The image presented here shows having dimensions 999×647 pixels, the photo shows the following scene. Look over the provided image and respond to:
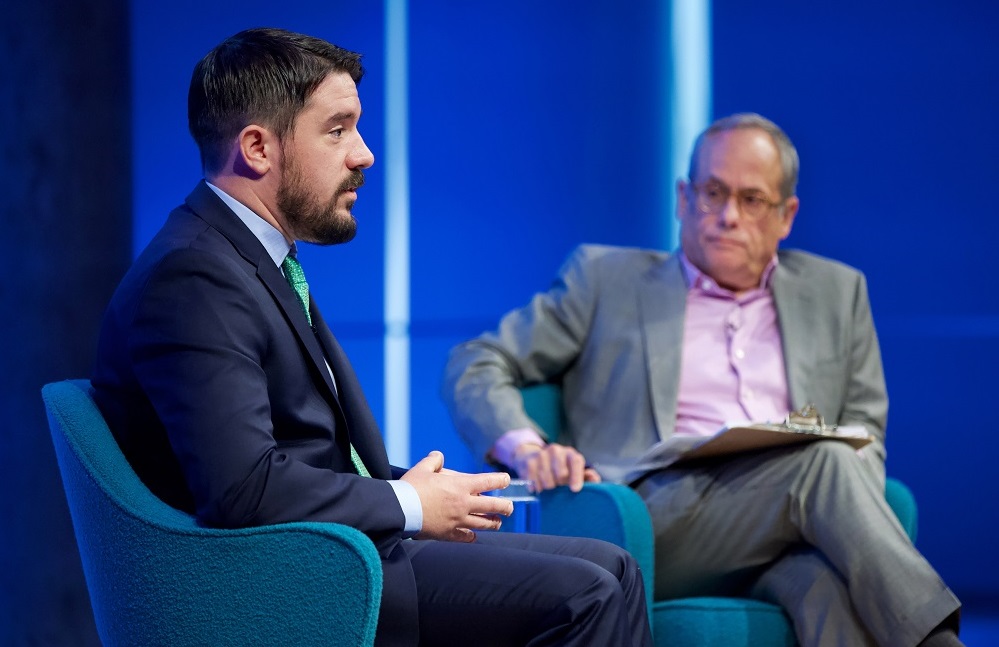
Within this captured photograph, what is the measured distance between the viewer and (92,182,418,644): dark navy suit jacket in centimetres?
154

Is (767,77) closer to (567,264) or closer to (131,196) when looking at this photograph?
(567,264)

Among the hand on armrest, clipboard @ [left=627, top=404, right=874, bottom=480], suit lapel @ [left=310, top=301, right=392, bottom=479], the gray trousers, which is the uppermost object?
suit lapel @ [left=310, top=301, right=392, bottom=479]

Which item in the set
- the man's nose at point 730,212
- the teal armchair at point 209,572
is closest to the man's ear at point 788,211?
the man's nose at point 730,212

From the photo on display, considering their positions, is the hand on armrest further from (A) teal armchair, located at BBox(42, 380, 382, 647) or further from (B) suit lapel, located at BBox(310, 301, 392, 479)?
(A) teal armchair, located at BBox(42, 380, 382, 647)

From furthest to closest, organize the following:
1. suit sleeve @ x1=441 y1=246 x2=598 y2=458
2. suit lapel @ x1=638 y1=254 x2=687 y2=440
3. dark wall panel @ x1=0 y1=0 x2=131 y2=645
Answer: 1. dark wall panel @ x1=0 y1=0 x2=131 y2=645
2. suit lapel @ x1=638 y1=254 x2=687 y2=440
3. suit sleeve @ x1=441 y1=246 x2=598 y2=458

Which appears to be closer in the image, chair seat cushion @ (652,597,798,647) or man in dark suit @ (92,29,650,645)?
man in dark suit @ (92,29,650,645)

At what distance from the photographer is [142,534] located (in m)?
1.60

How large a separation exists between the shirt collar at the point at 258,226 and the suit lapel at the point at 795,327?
1536 millimetres

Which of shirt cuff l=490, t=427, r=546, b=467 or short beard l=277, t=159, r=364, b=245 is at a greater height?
short beard l=277, t=159, r=364, b=245

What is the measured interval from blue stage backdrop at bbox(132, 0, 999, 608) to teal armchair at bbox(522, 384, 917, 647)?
1323mm

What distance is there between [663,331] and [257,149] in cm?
143

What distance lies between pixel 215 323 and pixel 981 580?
116 inches

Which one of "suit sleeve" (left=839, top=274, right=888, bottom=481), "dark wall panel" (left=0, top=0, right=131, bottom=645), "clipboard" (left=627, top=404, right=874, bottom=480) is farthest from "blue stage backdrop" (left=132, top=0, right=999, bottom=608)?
"clipboard" (left=627, top=404, right=874, bottom=480)

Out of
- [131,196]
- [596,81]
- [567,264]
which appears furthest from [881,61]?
[131,196]
